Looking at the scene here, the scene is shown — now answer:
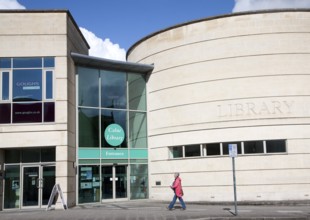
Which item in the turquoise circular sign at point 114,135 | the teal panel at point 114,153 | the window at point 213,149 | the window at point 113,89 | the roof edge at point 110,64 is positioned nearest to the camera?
the window at point 213,149

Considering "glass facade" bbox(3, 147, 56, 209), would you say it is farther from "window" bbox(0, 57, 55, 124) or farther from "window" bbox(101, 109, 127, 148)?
"window" bbox(101, 109, 127, 148)

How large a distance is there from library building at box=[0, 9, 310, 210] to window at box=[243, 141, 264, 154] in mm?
53

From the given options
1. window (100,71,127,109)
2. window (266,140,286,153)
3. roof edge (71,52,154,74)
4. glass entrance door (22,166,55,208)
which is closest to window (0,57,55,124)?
roof edge (71,52,154,74)

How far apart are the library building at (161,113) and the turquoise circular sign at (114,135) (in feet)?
0.21

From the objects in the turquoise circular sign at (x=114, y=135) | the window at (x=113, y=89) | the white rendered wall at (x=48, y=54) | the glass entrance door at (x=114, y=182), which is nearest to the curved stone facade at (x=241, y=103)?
the glass entrance door at (x=114, y=182)

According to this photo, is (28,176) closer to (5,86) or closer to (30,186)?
(30,186)

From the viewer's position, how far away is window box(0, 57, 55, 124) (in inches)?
808

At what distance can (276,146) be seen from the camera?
21.5m

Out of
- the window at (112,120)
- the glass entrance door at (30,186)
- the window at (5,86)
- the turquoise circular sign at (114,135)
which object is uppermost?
the window at (5,86)

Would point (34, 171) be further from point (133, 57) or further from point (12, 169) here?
point (133, 57)

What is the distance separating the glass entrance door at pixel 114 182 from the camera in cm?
2342

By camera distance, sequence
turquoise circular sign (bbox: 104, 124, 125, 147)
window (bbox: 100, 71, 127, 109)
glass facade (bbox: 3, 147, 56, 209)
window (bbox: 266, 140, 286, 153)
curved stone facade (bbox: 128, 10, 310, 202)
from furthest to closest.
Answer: window (bbox: 100, 71, 127, 109)
turquoise circular sign (bbox: 104, 124, 125, 147)
window (bbox: 266, 140, 286, 153)
curved stone facade (bbox: 128, 10, 310, 202)
glass facade (bbox: 3, 147, 56, 209)

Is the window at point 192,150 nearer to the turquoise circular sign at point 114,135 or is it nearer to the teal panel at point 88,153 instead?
the turquoise circular sign at point 114,135

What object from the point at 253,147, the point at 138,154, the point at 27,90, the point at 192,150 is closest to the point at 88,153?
the point at 138,154
